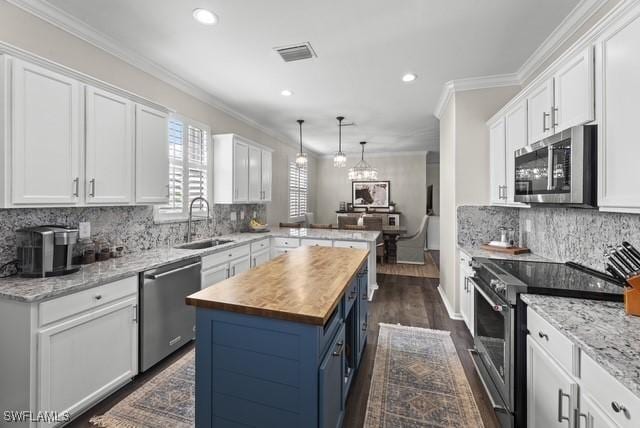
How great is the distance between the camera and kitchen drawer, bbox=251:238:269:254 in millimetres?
4027

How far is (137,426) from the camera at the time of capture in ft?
5.83

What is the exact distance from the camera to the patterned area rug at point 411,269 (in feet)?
18.3

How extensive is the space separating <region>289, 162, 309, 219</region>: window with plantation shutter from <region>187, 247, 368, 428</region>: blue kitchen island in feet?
17.6

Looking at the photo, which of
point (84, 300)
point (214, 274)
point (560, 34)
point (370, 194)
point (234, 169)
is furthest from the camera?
point (370, 194)

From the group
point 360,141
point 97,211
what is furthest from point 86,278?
point 360,141

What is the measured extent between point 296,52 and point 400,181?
6.13 meters

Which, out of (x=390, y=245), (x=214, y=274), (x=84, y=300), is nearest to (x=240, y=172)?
(x=214, y=274)

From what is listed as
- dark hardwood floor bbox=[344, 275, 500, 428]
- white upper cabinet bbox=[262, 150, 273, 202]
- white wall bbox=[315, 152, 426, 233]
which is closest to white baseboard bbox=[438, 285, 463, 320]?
dark hardwood floor bbox=[344, 275, 500, 428]

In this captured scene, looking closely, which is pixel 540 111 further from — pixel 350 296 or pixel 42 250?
pixel 42 250

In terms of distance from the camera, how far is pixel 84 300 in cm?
180

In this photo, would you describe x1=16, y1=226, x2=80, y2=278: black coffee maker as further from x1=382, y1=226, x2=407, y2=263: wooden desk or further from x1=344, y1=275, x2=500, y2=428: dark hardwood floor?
x1=382, y1=226, x2=407, y2=263: wooden desk

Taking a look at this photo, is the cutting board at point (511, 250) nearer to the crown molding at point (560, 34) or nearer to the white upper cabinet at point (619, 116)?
the white upper cabinet at point (619, 116)

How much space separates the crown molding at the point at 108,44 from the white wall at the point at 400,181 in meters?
5.07

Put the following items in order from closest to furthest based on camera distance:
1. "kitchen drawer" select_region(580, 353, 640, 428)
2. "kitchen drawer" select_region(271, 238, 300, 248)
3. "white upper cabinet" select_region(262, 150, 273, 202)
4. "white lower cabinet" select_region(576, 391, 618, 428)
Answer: "kitchen drawer" select_region(580, 353, 640, 428) < "white lower cabinet" select_region(576, 391, 618, 428) < "kitchen drawer" select_region(271, 238, 300, 248) < "white upper cabinet" select_region(262, 150, 273, 202)
